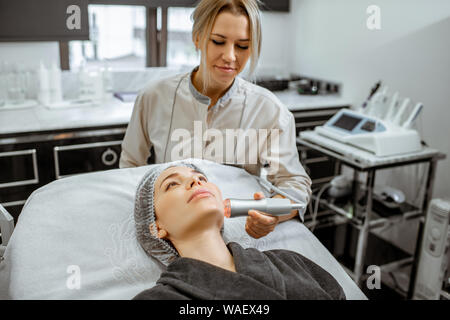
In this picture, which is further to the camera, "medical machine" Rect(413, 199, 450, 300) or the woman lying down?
"medical machine" Rect(413, 199, 450, 300)

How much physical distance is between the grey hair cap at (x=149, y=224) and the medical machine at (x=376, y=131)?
1135 mm

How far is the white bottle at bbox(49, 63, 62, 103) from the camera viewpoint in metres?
2.21

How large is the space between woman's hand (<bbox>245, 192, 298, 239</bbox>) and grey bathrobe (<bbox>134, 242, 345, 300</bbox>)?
0.07m

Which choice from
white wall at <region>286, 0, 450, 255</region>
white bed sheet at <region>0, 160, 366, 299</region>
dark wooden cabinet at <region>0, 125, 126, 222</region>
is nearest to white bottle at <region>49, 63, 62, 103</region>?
dark wooden cabinet at <region>0, 125, 126, 222</region>

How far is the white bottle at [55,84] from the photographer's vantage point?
2.21 m

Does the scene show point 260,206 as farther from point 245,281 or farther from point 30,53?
point 30,53

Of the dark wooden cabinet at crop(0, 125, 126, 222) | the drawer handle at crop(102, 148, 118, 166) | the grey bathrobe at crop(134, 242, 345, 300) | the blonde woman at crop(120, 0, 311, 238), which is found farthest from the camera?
the drawer handle at crop(102, 148, 118, 166)

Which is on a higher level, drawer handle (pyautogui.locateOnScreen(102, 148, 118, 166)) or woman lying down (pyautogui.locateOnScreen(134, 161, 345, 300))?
woman lying down (pyautogui.locateOnScreen(134, 161, 345, 300))

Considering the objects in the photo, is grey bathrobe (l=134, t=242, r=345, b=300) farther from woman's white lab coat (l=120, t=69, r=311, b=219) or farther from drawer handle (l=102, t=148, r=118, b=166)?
drawer handle (l=102, t=148, r=118, b=166)

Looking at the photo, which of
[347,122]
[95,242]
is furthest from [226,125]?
[347,122]

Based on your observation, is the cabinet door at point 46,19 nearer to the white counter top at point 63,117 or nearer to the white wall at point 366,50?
the white counter top at point 63,117

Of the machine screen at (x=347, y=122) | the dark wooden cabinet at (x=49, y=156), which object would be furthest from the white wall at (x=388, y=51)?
the dark wooden cabinet at (x=49, y=156)

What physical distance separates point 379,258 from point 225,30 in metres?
A: 1.80
